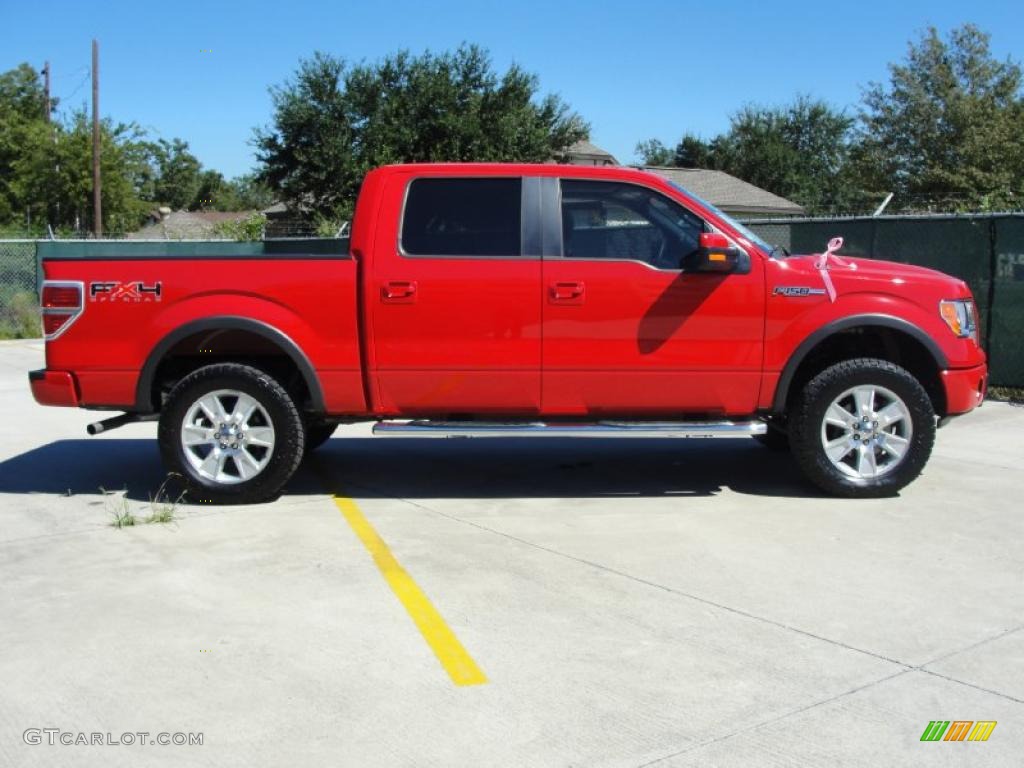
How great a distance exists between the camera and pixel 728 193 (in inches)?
1871

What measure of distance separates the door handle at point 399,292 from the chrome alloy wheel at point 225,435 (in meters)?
1.08

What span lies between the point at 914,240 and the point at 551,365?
6.89 metres

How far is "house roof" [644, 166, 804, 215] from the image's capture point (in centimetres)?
4494

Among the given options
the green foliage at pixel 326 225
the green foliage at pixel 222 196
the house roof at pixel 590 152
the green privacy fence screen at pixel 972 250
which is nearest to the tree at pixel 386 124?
the green foliage at pixel 326 225

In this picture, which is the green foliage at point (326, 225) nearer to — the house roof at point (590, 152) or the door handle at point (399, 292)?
the house roof at point (590, 152)

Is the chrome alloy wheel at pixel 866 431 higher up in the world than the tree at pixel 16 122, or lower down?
lower down

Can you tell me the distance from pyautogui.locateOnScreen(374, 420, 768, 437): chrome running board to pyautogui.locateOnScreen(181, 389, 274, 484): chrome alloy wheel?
0.78m

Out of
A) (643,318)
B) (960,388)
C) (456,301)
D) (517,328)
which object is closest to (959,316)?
(960,388)

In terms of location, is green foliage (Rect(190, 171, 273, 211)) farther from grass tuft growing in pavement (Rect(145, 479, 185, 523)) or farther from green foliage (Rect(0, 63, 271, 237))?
grass tuft growing in pavement (Rect(145, 479, 185, 523))

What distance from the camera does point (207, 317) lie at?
20.7 ft

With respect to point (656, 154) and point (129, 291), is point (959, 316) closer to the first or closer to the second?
point (129, 291)

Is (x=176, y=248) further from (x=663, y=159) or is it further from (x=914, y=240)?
(x=663, y=159)

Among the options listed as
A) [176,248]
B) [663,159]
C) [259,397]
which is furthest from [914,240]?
[663,159]

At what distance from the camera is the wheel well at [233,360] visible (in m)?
6.71
